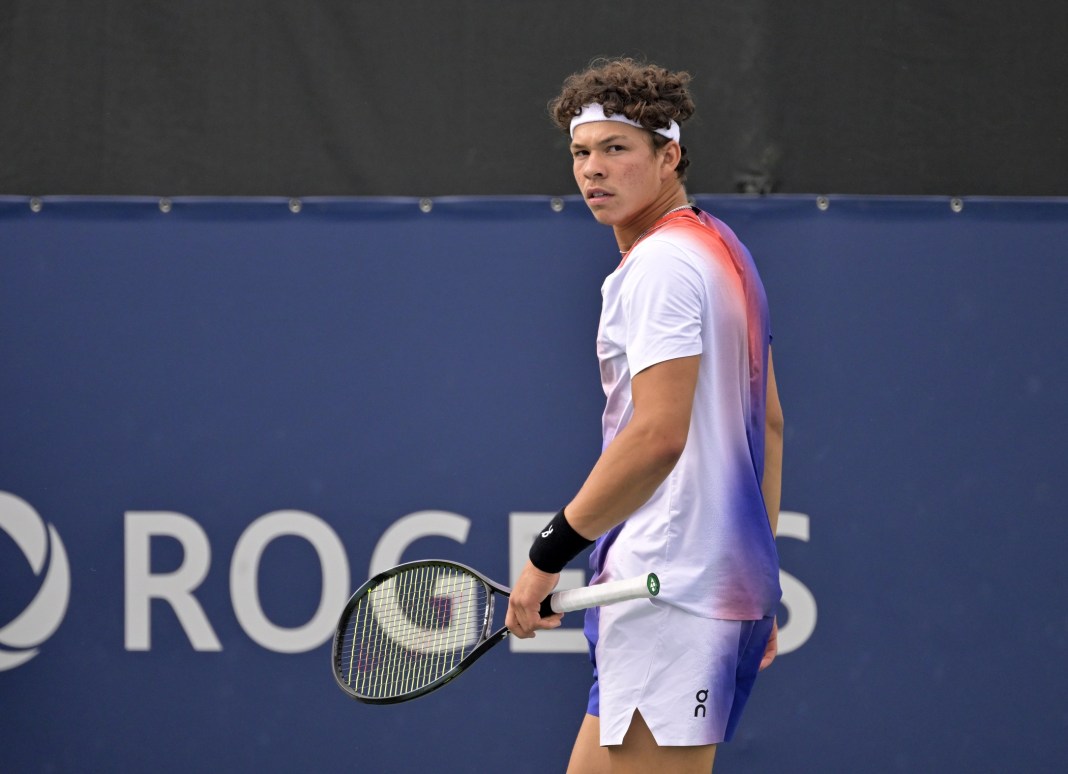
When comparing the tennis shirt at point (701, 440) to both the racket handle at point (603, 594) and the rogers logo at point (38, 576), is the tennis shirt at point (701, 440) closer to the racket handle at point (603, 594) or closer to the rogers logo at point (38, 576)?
the racket handle at point (603, 594)

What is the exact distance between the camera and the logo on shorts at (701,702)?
1956 millimetres

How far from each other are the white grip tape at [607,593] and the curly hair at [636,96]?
2.27 ft

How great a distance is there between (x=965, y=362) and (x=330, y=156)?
1590 millimetres

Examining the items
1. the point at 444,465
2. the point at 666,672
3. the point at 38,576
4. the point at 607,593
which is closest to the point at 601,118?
the point at 607,593

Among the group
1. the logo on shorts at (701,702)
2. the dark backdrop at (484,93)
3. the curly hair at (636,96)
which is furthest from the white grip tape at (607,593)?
the dark backdrop at (484,93)

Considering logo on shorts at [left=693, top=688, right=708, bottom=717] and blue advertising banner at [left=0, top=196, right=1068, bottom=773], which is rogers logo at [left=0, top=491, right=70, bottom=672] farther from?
logo on shorts at [left=693, top=688, right=708, bottom=717]

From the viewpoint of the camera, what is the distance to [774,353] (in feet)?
10.5

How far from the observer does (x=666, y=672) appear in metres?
1.95

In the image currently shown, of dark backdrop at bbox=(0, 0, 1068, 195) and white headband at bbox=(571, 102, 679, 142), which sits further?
dark backdrop at bbox=(0, 0, 1068, 195)

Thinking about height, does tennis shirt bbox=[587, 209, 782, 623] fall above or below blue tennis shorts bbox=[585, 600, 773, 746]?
above

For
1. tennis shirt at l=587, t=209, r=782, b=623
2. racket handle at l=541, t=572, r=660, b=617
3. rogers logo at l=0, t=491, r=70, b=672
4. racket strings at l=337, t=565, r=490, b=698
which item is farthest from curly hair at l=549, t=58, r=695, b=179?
rogers logo at l=0, t=491, r=70, b=672

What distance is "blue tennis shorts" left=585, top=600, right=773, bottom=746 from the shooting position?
1.95 meters

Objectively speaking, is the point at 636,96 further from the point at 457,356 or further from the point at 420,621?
the point at 457,356

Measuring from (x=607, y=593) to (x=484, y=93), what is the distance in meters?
1.68
